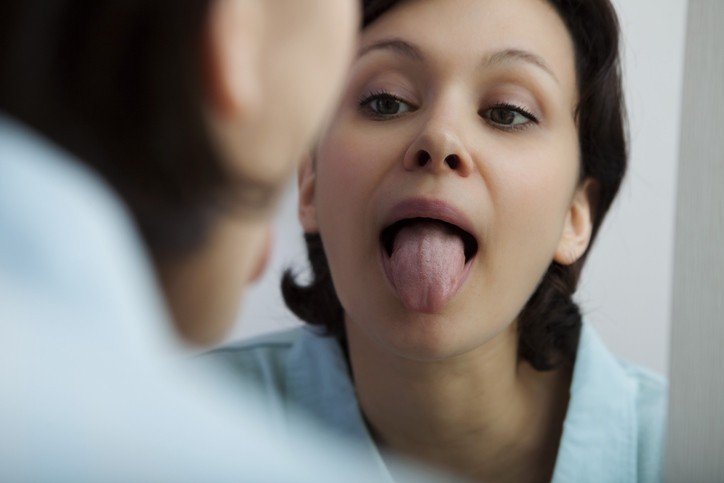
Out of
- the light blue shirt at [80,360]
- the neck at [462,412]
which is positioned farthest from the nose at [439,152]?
the light blue shirt at [80,360]

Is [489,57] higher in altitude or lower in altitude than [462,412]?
higher

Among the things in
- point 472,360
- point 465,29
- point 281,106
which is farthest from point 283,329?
point 281,106

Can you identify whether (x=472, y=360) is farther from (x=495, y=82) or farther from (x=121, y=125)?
(x=121, y=125)

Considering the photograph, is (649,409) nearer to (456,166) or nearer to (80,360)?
(456,166)

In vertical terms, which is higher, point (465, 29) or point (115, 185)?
point (465, 29)

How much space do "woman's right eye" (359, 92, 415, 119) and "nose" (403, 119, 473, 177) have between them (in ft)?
0.08

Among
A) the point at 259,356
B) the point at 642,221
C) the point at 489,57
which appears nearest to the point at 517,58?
the point at 489,57

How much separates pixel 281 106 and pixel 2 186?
0.32 ft

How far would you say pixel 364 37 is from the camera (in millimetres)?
535

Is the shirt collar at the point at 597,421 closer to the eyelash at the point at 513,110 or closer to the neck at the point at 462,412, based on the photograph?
the neck at the point at 462,412

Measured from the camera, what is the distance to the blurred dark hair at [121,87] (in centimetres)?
27

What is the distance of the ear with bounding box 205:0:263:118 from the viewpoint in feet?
0.94

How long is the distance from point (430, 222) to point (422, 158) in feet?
0.10

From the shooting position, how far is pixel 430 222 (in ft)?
1.65
